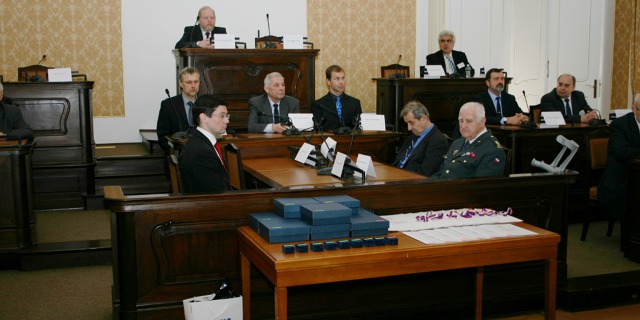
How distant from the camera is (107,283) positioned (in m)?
5.09

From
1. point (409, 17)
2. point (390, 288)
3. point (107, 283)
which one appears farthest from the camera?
point (409, 17)

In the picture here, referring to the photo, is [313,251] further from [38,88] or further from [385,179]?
[38,88]

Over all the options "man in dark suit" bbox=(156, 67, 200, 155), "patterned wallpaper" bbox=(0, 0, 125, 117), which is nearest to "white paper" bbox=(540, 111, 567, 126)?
"man in dark suit" bbox=(156, 67, 200, 155)

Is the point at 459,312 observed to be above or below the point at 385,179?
below

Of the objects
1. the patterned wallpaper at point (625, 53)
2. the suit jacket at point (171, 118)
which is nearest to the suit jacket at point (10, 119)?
the suit jacket at point (171, 118)

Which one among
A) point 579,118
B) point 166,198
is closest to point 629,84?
point 579,118

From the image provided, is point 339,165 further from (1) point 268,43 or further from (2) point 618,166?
(1) point 268,43

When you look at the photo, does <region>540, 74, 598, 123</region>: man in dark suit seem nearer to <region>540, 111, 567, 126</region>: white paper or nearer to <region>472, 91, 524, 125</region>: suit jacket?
<region>472, 91, 524, 125</region>: suit jacket

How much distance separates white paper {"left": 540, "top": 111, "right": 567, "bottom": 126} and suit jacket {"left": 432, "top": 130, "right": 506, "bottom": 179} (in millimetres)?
2819

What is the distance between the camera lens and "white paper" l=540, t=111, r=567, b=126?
24.6ft

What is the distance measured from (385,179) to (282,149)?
1655 mm

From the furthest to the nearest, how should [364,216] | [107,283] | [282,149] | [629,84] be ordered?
[629,84] < [282,149] < [107,283] < [364,216]

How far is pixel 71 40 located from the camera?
9641 mm

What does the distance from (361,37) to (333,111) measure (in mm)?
3746
